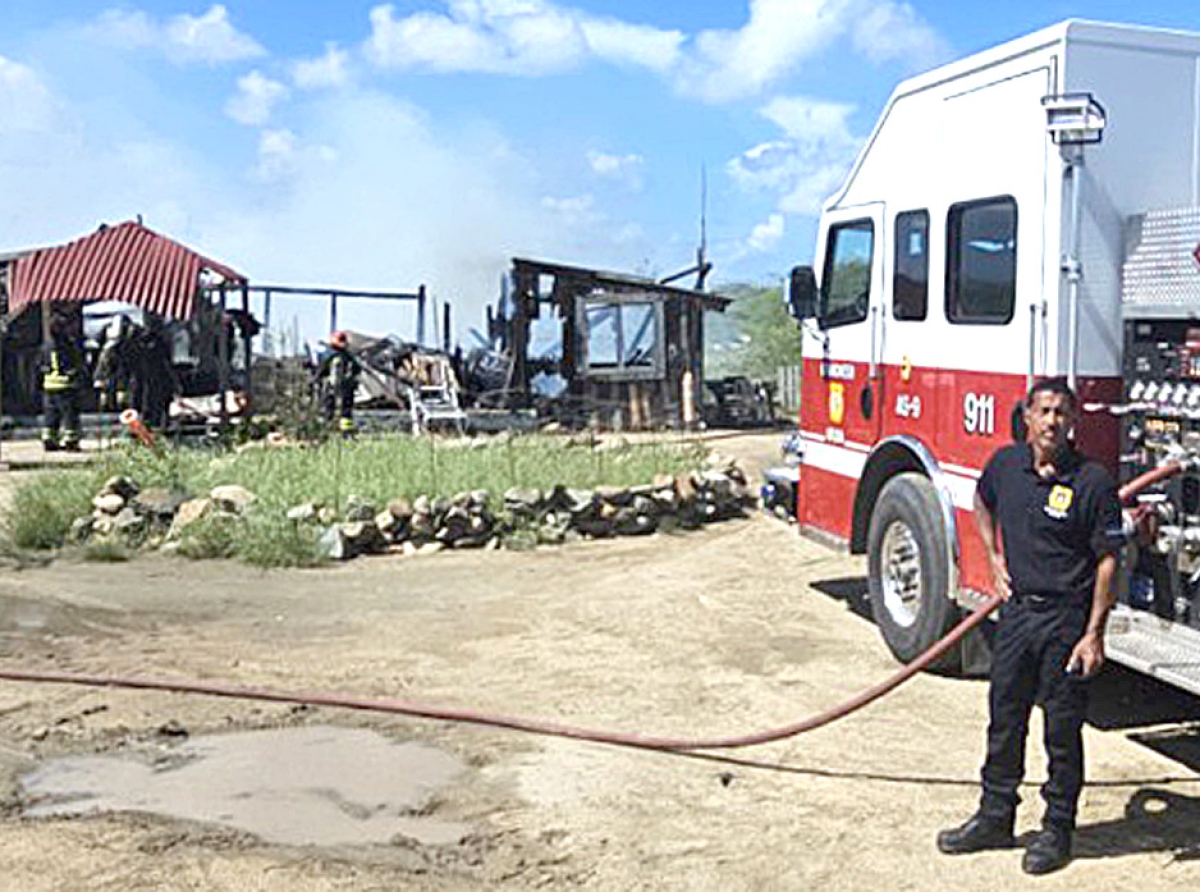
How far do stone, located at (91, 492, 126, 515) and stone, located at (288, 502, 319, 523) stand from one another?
1605mm

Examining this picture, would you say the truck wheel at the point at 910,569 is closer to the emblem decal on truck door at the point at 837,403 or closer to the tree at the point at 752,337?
the emblem decal on truck door at the point at 837,403

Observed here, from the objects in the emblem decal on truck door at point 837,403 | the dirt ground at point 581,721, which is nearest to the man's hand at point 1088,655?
the dirt ground at point 581,721

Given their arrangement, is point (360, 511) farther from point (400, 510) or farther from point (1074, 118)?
point (1074, 118)

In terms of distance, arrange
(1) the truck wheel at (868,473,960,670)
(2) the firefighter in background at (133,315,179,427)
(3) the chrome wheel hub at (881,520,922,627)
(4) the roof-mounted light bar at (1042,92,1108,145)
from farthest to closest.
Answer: (2) the firefighter in background at (133,315,179,427) < (3) the chrome wheel hub at (881,520,922,627) < (1) the truck wheel at (868,473,960,670) < (4) the roof-mounted light bar at (1042,92,1108,145)

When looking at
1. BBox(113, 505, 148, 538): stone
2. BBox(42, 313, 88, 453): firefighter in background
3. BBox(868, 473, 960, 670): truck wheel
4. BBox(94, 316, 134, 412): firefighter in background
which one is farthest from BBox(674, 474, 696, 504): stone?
BBox(94, 316, 134, 412): firefighter in background

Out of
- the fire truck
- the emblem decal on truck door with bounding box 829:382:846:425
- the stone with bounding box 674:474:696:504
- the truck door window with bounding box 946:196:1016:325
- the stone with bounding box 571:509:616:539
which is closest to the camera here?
the fire truck

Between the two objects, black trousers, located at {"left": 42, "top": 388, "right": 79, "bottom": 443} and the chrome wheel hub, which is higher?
black trousers, located at {"left": 42, "top": 388, "right": 79, "bottom": 443}

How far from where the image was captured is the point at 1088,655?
4.96 metres

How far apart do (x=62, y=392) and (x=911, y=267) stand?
1616 cm

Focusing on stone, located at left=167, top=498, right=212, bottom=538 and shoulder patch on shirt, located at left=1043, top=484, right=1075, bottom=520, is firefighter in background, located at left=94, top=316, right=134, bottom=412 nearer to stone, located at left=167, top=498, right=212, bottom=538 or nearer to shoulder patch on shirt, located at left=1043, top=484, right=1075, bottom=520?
stone, located at left=167, top=498, right=212, bottom=538

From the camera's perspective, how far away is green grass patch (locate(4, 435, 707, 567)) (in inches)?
481

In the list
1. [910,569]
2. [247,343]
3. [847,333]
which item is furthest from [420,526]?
[247,343]

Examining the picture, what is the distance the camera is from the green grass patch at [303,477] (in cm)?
1221

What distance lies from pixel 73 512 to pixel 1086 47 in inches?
379
